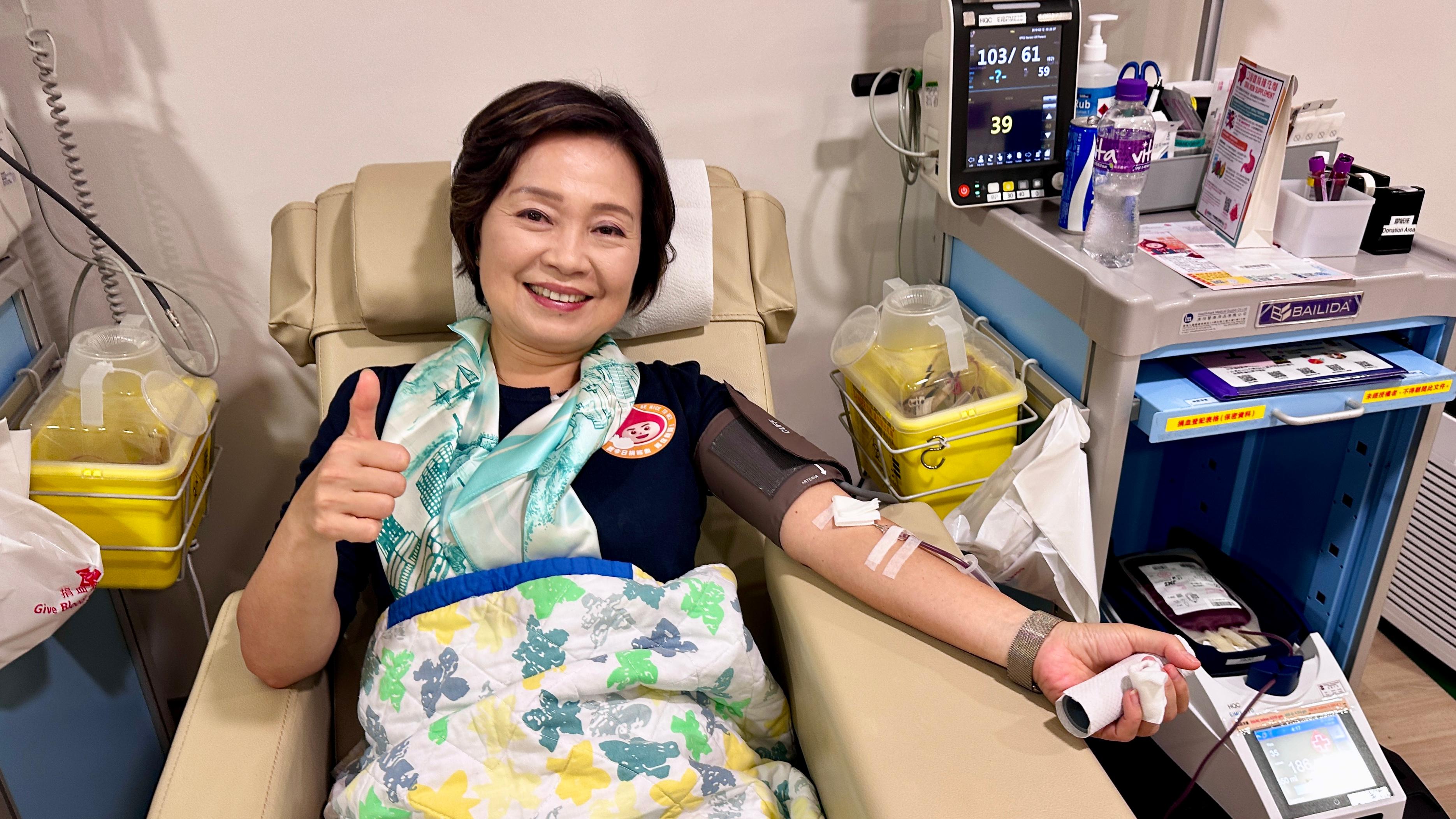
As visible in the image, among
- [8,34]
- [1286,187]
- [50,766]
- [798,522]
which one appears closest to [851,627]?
[798,522]

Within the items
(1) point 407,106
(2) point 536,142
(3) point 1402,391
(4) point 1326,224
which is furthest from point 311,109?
(3) point 1402,391

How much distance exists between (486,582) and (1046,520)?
0.79 metres

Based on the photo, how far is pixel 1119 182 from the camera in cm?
146

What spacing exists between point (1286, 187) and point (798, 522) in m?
0.96

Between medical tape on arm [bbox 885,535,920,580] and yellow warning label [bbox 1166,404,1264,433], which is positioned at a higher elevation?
yellow warning label [bbox 1166,404,1264,433]

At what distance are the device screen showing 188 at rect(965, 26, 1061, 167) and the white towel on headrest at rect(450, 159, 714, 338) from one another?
1.45ft

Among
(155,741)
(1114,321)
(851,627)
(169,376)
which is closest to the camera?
(851,627)

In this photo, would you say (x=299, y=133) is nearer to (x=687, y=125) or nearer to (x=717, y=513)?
(x=687, y=125)

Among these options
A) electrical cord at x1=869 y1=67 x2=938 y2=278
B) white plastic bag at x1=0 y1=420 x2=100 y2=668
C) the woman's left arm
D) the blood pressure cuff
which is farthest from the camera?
electrical cord at x1=869 y1=67 x2=938 y2=278

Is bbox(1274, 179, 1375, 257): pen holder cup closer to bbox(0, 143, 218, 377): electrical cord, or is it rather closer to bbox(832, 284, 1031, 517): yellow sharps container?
bbox(832, 284, 1031, 517): yellow sharps container

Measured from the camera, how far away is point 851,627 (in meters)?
1.17

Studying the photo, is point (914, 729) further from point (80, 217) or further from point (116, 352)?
point (80, 217)

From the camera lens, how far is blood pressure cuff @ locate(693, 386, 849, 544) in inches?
50.6

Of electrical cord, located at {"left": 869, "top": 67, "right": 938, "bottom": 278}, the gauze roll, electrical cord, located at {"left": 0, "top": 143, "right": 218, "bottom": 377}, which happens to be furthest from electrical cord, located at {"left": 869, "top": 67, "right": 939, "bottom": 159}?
electrical cord, located at {"left": 0, "top": 143, "right": 218, "bottom": 377}
